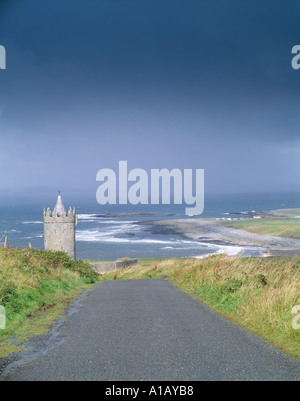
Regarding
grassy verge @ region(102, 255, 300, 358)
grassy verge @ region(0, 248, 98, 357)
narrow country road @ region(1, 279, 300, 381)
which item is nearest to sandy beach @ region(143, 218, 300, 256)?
grassy verge @ region(102, 255, 300, 358)

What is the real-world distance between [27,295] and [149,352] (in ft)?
18.3

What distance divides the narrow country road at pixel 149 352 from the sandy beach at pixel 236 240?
60997 mm

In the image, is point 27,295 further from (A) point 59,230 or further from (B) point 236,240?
(B) point 236,240

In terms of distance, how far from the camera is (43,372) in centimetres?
553

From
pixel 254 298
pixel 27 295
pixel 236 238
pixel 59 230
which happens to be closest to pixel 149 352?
pixel 254 298

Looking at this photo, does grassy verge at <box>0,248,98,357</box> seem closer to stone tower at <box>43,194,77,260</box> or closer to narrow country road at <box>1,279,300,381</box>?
narrow country road at <box>1,279,300,381</box>

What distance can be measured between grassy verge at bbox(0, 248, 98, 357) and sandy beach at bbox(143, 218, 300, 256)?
2236 inches

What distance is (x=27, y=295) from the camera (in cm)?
1061

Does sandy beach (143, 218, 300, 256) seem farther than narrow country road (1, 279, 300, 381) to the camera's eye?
Yes

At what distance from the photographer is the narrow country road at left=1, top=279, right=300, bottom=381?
545 cm

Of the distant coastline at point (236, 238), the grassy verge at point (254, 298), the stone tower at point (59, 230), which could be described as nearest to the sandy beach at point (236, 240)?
the distant coastline at point (236, 238)

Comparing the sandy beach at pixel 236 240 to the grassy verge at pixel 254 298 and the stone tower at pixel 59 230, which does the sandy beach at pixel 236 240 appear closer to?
the stone tower at pixel 59 230
